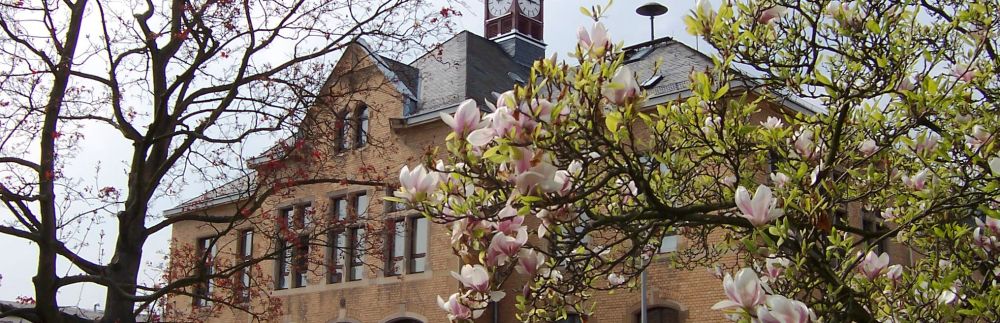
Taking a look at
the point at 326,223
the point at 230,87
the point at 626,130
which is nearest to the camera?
the point at 626,130

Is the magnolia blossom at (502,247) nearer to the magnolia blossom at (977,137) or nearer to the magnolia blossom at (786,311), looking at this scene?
the magnolia blossom at (786,311)

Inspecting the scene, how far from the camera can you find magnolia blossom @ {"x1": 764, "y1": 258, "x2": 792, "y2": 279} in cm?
467

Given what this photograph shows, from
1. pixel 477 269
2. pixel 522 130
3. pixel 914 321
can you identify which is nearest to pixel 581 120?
pixel 522 130

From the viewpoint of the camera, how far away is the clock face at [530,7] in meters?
29.9

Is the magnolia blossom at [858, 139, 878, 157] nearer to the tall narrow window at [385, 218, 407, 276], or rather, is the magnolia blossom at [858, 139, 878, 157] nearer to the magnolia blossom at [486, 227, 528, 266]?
the magnolia blossom at [486, 227, 528, 266]

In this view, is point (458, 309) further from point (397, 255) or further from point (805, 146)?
point (397, 255)

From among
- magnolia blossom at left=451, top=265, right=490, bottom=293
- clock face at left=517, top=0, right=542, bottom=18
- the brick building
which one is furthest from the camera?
clock face at left=517, top=0, right=542, bottom=18

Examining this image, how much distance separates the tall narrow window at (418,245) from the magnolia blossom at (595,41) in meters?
18.5

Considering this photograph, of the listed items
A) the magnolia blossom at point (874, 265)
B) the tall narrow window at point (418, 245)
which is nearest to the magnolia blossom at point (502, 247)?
the magnolia blossom at point (874, 265)

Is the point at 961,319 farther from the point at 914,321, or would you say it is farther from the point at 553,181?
A: the point at 553,181

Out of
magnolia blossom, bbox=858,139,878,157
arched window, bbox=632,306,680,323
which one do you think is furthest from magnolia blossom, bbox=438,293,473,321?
arched window, bbox=632,306,680,323

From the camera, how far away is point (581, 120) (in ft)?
12.2

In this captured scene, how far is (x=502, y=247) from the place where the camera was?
3754 millimetres

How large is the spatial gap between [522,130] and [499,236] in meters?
0.52
